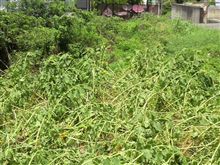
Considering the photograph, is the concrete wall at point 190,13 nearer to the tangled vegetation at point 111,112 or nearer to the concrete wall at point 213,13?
the concrete wall at point 213,13

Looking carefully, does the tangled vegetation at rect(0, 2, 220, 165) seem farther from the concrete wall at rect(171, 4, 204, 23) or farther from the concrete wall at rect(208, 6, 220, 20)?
the concrete wall at rect(208, 6, 220, 20)

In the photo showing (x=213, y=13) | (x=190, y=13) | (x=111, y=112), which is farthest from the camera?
(x=213, y=13)

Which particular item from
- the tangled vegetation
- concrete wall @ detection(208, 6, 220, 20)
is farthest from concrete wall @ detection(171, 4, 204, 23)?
the tangled vegetation

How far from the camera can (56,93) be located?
4785 millimetres

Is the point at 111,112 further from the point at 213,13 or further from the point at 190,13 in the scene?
the point at 213,13

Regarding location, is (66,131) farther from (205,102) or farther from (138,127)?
(205,102)

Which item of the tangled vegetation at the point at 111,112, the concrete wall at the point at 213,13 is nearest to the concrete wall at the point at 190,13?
the concrete wall at the point at 213,13

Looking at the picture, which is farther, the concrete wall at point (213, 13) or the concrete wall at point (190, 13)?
the concrete wall at point (213, 13)

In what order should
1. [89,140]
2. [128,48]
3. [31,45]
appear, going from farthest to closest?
1. [128,48]
2. [31,45]
3. [89,140]

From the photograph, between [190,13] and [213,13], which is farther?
[213,13]

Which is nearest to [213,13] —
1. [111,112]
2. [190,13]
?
[190,13]

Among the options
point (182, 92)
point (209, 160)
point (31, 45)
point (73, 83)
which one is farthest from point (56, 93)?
point (31, 45)

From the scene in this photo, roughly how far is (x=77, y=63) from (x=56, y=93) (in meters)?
0.90

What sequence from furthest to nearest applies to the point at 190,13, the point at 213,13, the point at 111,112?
1. the point at 213,13
2. the point at 190,13
3. the point at 111,112
